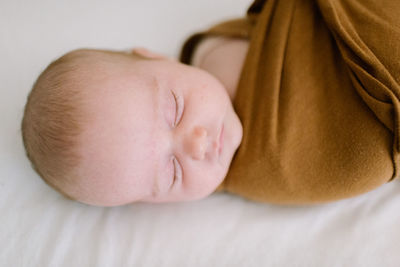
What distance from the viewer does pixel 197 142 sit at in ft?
2.75

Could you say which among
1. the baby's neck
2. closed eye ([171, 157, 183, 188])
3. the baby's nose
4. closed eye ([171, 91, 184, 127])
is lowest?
closed eye ([171, 157, 183, 188])

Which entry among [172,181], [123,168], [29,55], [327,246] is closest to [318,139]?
[327,246]

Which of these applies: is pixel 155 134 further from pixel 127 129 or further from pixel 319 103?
pixel 319 103

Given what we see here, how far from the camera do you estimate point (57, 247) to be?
3.13 feet

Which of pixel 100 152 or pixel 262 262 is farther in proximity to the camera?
pixel 262 262

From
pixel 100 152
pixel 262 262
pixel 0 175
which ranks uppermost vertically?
pixel 100 152

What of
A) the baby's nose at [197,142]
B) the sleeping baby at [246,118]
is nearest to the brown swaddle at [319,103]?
the sleeping baby at [246,118]

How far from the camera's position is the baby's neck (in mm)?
1064

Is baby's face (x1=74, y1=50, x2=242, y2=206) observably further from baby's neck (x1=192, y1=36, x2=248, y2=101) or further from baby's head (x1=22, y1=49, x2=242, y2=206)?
baby's neck (x1=192, y1=36, x2=248, y2=101)

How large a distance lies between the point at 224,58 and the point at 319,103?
35 centimetres

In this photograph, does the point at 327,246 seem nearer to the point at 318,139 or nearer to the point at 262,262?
the point at 262,262

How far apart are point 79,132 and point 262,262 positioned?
57 centimetres

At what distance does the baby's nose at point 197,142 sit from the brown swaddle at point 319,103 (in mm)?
165

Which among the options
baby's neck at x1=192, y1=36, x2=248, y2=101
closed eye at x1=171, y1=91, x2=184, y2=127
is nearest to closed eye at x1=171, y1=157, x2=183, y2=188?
closed eye at x1=171, y1=91, x2=184, y2=127
